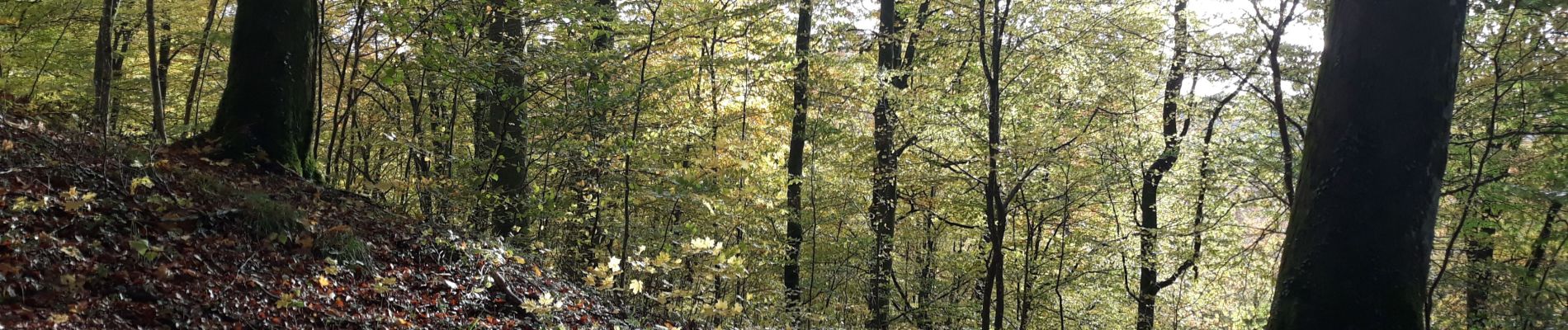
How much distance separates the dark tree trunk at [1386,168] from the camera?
3.43 m

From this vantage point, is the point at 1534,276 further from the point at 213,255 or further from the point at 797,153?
the point at 213,255

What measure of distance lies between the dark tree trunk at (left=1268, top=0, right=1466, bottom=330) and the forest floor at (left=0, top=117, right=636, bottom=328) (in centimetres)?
443

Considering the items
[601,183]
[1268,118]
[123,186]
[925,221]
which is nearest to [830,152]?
[925,221]

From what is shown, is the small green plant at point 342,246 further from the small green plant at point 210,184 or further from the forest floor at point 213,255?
the small green plant at point 210,184

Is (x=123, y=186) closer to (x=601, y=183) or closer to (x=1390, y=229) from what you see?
(x=601, y=183)

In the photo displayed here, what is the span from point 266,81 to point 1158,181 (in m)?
13.6

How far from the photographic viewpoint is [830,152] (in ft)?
41.9

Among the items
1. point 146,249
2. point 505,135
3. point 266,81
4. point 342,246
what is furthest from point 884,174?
point 146,249

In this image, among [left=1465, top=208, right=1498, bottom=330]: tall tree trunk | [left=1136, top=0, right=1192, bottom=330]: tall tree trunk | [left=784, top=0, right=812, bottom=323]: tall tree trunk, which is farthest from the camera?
[left=1136, top=0, right=1192, bottom=330]: tall tree trunk

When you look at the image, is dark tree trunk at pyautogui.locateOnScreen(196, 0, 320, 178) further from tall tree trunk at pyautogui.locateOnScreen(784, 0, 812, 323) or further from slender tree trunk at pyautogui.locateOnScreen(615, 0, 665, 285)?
tall tree trunk at pyautogui.locateOnScreen(784, 0, 812, 323)

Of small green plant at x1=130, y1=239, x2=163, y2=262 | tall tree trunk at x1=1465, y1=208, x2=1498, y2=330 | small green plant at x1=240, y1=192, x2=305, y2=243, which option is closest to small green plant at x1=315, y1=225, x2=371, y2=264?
small green plant at x1=240, y1=192, x2=305, y2=243

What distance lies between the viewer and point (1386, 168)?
3.43m

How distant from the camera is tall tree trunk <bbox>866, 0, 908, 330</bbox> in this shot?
10523 mm

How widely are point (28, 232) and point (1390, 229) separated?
6.46 m
